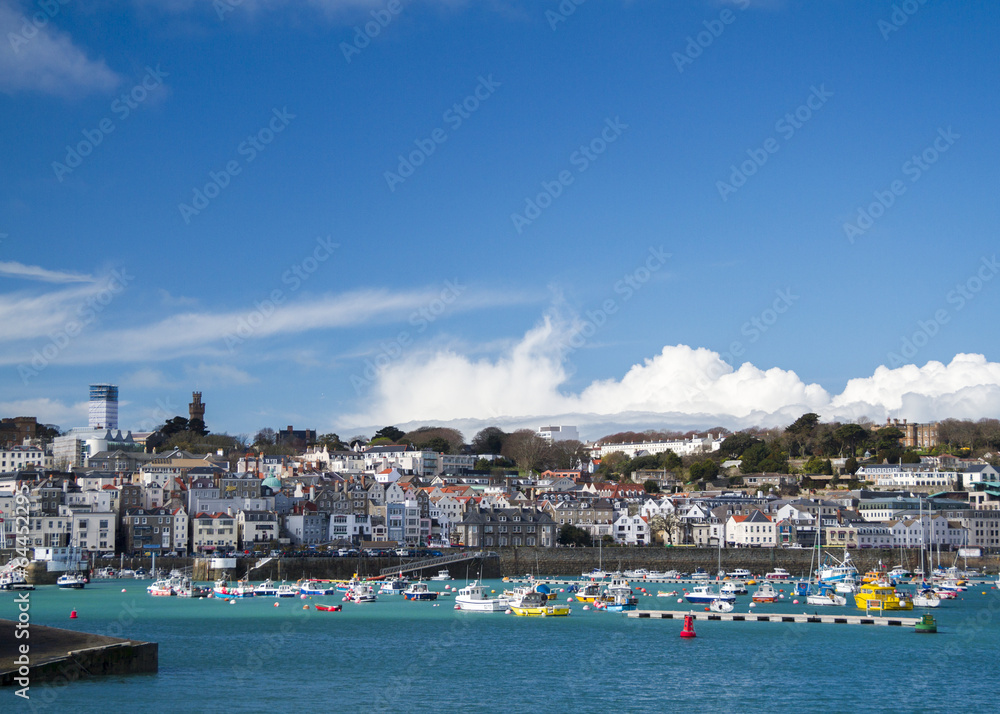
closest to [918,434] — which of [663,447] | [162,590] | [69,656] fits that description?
[663,447]

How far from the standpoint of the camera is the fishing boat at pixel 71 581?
7256 centimetres

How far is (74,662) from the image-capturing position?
2961cm

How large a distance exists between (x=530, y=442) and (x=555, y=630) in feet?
332

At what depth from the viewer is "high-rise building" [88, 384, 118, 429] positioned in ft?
536

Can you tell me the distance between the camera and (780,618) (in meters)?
52.1

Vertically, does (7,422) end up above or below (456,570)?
above

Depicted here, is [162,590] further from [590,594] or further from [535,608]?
[590,594]

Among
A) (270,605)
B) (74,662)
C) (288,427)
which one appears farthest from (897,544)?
(288,427)

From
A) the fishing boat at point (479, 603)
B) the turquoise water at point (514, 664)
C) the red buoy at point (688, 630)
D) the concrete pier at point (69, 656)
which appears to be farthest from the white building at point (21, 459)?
the concrete pier at point (69, 656)

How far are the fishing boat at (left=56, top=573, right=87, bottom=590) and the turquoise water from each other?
15.8 m

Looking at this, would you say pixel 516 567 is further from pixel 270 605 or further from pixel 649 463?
pixel 649 463

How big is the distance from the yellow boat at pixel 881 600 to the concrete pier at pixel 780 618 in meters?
3.59

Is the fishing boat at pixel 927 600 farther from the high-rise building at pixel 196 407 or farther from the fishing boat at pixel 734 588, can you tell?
the high-rise building at pixel 196 407

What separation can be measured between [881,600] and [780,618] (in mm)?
6849
